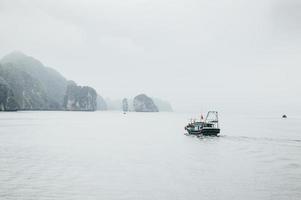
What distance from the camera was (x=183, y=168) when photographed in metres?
56.9

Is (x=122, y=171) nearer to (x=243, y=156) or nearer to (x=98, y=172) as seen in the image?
(x=98, y=172)

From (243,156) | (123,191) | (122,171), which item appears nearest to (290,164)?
(243,156)

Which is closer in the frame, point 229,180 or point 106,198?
point 106,198

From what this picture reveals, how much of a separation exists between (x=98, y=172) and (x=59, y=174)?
568 centimetres

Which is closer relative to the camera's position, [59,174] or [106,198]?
[106,198]

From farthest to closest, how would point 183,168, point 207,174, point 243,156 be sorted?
1. point 243,156
2. point 183,168
3. point 207,174

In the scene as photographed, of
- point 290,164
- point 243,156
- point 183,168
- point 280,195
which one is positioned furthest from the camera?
point 243,156

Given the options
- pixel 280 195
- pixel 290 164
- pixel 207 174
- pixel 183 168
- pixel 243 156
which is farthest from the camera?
pixel 243 156

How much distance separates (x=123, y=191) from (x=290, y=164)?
118 feet

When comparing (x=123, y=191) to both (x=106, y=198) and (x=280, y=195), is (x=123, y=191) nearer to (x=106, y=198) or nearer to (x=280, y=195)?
(x=106, y=198)

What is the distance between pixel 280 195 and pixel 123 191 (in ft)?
55.7

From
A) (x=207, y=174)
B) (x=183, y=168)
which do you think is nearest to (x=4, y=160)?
(x=183, y=168)

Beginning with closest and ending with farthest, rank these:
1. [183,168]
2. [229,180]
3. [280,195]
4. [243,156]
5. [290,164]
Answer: [280,195] < [229,180] < [183,168] < [290,164] < [243,156]

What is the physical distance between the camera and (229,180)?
46.8m
